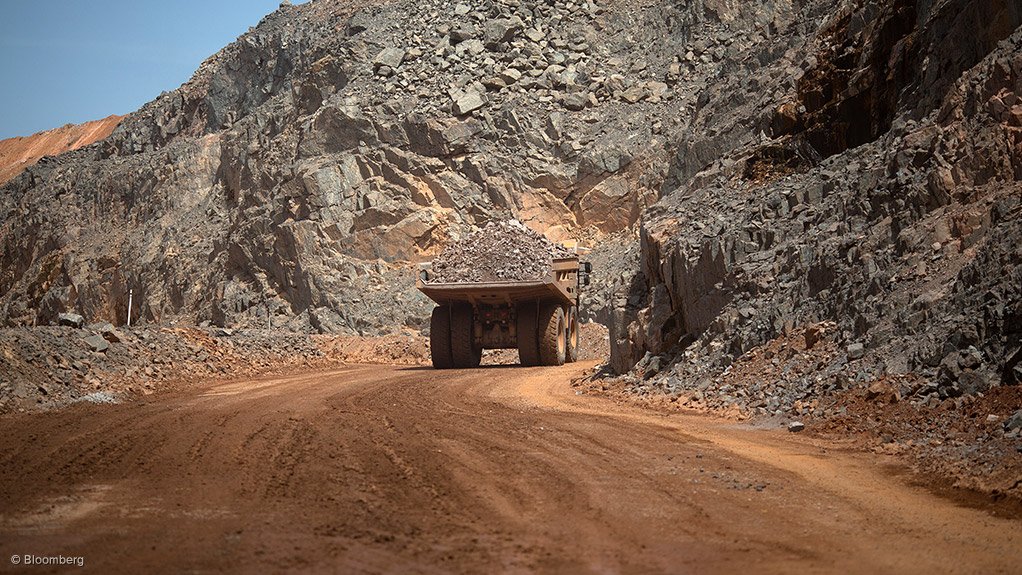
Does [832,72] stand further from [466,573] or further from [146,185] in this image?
[146,185]

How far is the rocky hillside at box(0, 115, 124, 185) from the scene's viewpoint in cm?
8988

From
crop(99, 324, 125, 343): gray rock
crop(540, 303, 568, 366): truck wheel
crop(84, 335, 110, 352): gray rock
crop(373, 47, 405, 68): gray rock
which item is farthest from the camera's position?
crop(373, 47, 405, 68): gray rock

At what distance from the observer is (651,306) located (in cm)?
1745

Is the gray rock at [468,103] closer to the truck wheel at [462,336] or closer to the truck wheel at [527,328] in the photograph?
the truck wheel at [462,336]

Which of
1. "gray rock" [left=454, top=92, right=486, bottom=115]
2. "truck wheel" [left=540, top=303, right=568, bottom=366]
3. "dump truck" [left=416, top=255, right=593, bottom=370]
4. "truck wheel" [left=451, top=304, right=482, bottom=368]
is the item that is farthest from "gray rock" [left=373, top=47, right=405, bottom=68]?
Answer: "truck wheel" [left=540, top=303, right=568, bottom=366]

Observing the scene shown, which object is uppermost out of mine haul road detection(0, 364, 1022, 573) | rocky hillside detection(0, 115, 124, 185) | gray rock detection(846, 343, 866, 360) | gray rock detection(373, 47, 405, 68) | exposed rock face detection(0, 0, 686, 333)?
rocky hillside detection(0, 115, 124, 185)

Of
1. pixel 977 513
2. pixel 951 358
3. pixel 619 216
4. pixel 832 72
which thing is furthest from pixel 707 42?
pixel 977 513

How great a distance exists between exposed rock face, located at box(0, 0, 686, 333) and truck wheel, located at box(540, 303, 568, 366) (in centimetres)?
1331

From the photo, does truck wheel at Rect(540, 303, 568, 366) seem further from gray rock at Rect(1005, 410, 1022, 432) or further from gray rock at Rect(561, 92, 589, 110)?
gray rock at Rect(561, 92, 589, 110)

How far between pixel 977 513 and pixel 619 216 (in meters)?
32.8

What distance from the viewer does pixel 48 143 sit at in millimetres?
95375

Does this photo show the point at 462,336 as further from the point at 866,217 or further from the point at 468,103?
the point at 468,103

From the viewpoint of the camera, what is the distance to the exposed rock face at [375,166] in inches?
1480

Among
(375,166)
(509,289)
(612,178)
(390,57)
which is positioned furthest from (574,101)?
(509,289)
